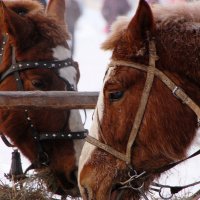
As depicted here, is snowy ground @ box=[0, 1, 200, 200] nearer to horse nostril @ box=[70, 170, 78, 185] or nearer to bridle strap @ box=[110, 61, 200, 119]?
horse nostril @ box=[70, 170, 78, 185]

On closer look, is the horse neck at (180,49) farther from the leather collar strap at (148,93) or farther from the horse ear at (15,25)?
the horse ear at (15,25)

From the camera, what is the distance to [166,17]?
314 cm

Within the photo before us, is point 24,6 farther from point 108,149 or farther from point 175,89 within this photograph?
point 175,89

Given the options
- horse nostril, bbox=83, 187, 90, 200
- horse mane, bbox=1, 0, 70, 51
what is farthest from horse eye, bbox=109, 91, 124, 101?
horse mane, bbox=1, 0, 70, 51

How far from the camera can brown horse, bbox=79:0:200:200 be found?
3.04 meters

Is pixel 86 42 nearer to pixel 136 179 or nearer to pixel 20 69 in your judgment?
pixel 20 69

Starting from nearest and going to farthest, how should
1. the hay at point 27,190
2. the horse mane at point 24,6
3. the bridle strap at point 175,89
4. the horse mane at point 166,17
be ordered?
the bridle strap at point 175,89, the horse mane at point 166,17, the hay at point 27,190, the horse mane at point 24,6

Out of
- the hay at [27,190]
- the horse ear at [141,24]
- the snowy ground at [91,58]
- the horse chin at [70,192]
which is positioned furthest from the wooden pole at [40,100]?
the snowy ground at [91,58]

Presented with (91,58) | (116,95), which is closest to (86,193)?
(116,95)

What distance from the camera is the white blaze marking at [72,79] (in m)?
4.32

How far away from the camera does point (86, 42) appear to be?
42.3 ft

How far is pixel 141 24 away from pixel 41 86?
5.32ft

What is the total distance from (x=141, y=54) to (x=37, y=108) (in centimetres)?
127

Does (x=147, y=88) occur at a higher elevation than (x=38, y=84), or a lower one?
higher
